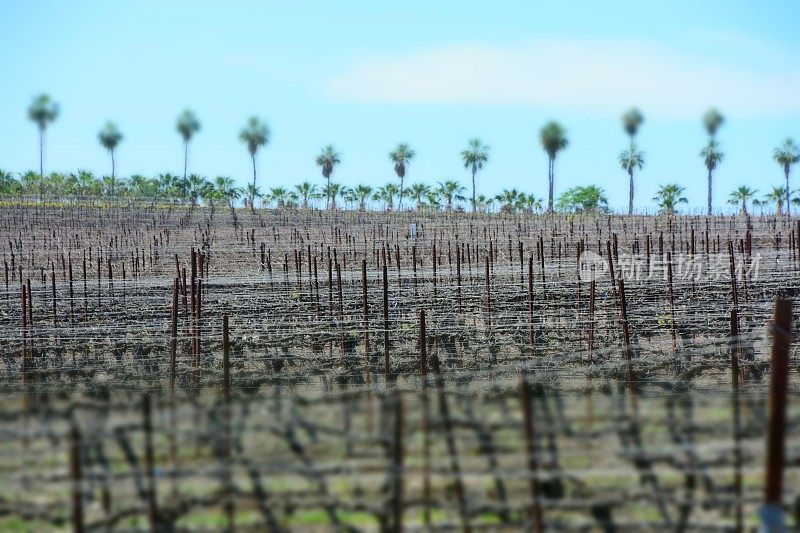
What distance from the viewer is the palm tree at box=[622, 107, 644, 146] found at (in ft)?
211

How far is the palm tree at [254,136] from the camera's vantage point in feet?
213

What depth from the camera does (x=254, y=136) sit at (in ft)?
214

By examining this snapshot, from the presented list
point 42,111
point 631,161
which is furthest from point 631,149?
point 42,111

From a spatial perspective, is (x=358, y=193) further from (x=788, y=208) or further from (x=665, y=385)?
(x=665, y=385)

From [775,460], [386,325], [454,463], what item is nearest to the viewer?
[775,460]

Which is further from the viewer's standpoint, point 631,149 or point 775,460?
point 631,149

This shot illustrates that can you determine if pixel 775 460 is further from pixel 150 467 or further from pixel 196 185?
A: pixel 196 185

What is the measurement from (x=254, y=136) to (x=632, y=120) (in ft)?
82.3

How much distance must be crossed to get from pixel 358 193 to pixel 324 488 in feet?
195

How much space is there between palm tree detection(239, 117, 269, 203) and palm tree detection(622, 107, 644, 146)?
23.8 meters

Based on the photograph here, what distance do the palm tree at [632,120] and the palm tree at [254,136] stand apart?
78.2 ft

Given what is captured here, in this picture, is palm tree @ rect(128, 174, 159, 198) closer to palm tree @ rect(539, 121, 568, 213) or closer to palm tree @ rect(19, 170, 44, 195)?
palm tree @ rect(19, 170, 44, 195)

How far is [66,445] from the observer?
4309 millimetres
